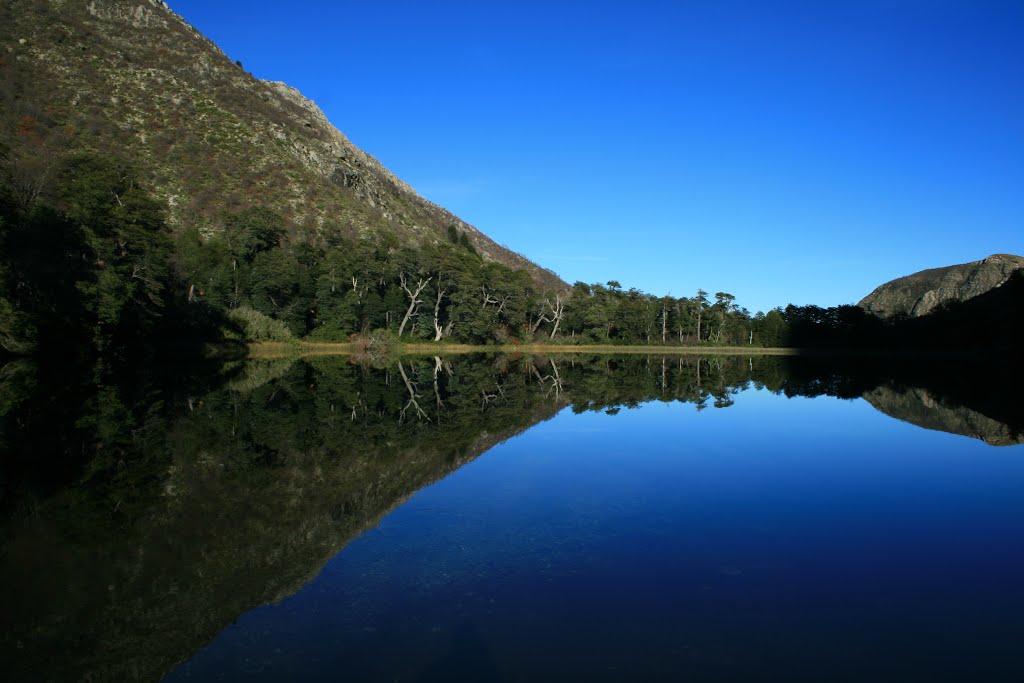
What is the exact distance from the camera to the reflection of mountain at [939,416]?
18.6 metres

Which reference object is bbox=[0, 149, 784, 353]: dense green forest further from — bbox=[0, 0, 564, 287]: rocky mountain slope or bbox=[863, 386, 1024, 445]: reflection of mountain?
bbox=[863, 386, 1024, 445]: reflection of mountain

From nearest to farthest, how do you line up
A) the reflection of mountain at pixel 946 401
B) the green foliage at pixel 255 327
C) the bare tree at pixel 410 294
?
the reflection of mountain at pixel 946 401 → the green foliage at pixel 255 327 → the bare tree at pixel 410 294

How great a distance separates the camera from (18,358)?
34281mm

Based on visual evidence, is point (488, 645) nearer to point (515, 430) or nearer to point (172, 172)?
point (515, 430)

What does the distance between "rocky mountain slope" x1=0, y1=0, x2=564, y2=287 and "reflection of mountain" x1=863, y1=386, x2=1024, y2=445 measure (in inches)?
2752

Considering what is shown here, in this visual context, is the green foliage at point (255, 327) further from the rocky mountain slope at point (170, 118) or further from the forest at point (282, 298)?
the rocky mountain slope at point (170, 118)

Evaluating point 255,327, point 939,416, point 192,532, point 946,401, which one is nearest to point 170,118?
point 255,327

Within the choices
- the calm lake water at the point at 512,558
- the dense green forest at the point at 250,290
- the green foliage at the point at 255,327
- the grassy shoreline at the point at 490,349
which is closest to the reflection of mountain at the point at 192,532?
the calm lake water at the point at 512,558

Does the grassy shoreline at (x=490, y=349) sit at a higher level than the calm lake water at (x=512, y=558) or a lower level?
higher

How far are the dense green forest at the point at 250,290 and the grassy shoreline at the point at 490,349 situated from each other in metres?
1.60

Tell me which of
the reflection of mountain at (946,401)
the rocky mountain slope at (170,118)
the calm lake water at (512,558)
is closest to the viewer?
the calm lake water at (512,558)

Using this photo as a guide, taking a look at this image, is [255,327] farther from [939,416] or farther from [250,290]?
[939,416]

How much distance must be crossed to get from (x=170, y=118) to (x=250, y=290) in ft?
152

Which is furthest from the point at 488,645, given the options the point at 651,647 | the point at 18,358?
the point at 18,358
